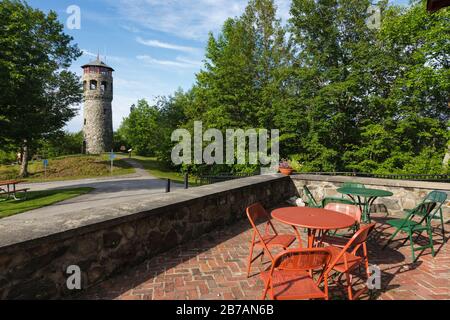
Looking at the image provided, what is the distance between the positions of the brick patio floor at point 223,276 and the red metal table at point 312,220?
811mm

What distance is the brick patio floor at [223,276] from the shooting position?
2.95 m

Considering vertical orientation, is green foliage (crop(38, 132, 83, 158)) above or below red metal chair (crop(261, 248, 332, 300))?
above

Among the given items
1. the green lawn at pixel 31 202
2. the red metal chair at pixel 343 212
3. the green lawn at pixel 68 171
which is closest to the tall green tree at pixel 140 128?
the green lawn at pixel 68 171

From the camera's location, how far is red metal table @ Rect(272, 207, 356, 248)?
2.99 metres

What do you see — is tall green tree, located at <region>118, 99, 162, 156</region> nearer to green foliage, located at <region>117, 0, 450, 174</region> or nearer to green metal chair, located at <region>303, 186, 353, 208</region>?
green foliage, located at <region>117, 0, 450, 174</region>

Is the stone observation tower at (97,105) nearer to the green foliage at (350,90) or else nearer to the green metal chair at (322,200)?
the green foliage at (350,90)

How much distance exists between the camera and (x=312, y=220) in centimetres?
322

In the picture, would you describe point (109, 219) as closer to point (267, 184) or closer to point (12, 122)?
point (267, 184)

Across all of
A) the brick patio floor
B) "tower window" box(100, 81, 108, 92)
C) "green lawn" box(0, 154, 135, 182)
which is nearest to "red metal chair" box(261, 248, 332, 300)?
the brick patio floor

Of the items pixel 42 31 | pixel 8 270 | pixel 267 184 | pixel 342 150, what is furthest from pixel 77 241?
pixel 42 31

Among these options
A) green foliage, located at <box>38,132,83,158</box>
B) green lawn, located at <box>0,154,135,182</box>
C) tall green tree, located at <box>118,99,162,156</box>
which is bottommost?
green lawn, located at <box>0,154,135,182</box>

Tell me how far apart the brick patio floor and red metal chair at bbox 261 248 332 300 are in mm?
623

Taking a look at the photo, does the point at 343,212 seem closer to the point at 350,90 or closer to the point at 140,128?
the point at 350,90

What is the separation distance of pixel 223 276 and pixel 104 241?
1587 millimetres
